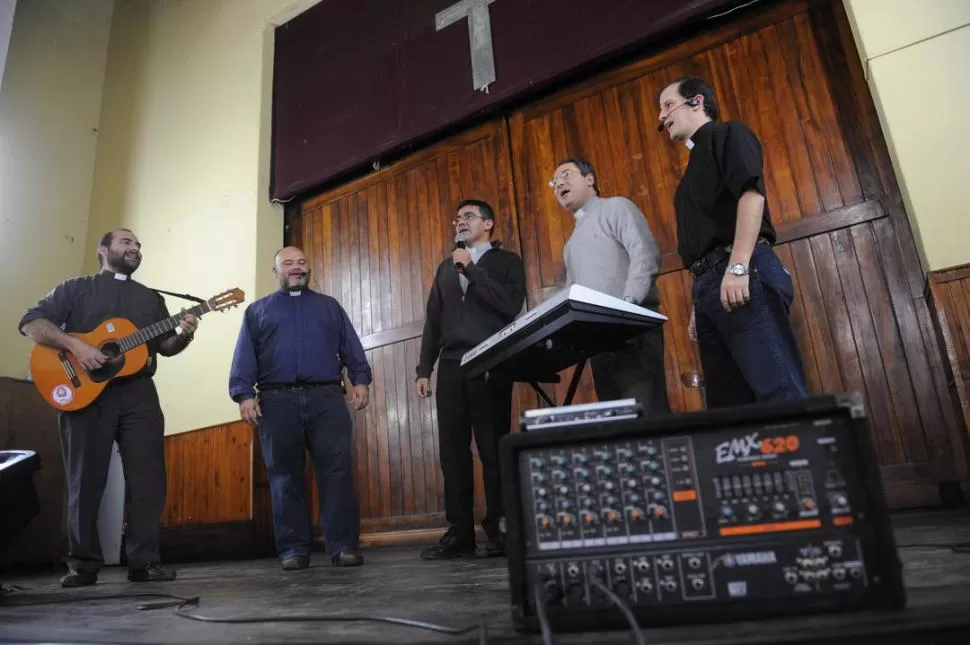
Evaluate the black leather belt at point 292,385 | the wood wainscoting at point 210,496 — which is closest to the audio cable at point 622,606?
the black leather belt at point 292,385

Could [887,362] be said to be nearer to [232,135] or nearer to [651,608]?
[651,608]

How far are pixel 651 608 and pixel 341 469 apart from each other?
6.57 ft

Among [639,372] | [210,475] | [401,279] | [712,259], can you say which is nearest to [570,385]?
[639,372]

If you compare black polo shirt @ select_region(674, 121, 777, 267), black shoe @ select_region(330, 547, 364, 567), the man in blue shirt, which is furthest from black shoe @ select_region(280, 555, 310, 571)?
black polo shirt @ select_region(674, 121, 777, 267)

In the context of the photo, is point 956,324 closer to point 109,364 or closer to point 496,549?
point 496,549

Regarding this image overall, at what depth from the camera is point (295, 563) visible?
2.49 m

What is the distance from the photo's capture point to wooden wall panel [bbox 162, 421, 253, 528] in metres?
3.96

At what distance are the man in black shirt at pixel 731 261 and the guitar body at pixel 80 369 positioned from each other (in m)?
2.22

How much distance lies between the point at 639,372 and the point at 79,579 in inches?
84.8

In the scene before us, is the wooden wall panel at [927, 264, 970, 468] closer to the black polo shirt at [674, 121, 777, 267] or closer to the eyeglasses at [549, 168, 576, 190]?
the black polo shirt at [674, 121, 777, 267]

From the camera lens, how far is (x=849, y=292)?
9.18 ft

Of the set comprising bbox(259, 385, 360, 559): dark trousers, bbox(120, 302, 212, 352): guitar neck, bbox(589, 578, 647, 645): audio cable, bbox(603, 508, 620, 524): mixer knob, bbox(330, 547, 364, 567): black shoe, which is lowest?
bbox(330, 547, 364, 567): black shoe

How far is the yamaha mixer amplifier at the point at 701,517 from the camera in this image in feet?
2.58

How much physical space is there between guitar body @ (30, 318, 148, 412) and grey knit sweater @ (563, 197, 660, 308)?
1843 millimetres
